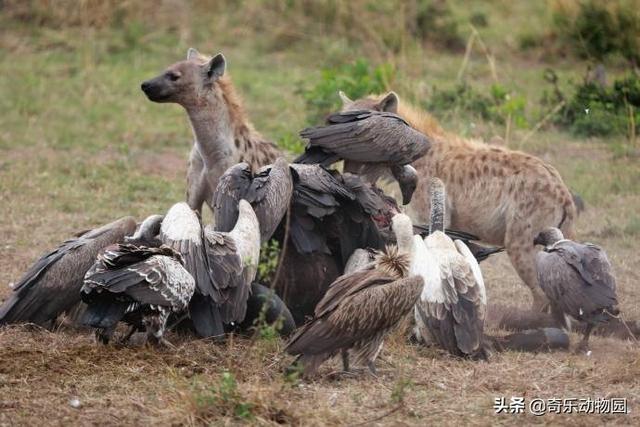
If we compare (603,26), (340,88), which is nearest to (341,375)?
(340,88)

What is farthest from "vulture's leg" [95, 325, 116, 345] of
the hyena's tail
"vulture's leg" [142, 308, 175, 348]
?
the hyena's tail

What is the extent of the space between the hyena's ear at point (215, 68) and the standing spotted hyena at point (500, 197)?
3.41 feet

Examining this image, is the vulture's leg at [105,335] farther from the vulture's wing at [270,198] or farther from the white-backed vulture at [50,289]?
the vulture's wing at [270,198]

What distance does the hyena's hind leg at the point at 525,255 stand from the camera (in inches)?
264

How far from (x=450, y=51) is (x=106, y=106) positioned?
12.9ft

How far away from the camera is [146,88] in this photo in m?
6.79

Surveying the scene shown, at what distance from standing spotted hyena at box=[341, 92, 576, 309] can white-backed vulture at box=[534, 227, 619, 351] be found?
626 mm

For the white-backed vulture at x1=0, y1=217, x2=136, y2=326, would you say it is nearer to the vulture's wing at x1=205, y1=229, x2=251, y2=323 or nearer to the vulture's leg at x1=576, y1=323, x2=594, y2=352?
the vulture's wing at x1=205, y1=229, x2=251, y2=323

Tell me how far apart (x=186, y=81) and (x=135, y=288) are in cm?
226

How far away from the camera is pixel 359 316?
488cm

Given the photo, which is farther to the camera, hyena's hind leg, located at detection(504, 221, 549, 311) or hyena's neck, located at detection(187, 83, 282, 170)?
hyena's neck, located at detection(187, 83, 282, 170)

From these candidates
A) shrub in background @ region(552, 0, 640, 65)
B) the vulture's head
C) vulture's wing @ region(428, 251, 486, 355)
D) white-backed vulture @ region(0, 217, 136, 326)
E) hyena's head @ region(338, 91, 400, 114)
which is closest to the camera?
vulture's wing @ region(428, 251, 486, 355)

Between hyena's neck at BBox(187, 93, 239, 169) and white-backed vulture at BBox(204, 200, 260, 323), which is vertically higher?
hyena's neck at BBox(187, 93, 239, 169)

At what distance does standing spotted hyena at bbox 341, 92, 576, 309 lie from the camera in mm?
6809
